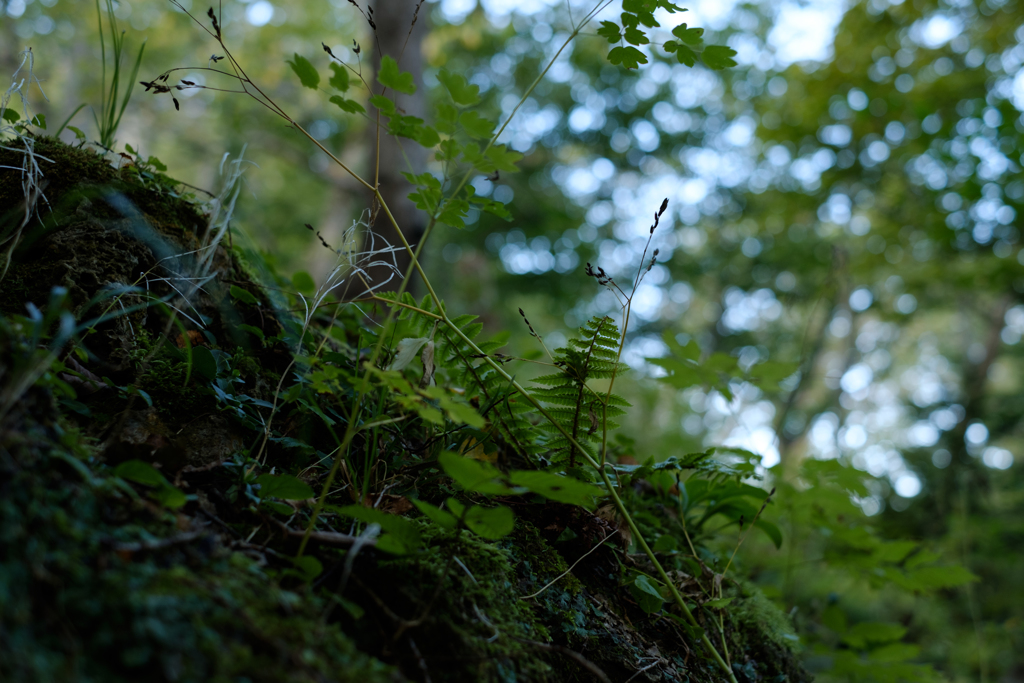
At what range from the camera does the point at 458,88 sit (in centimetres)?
117

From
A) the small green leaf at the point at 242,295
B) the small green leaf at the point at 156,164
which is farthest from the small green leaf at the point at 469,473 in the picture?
the small green leaf at the point at 156,164

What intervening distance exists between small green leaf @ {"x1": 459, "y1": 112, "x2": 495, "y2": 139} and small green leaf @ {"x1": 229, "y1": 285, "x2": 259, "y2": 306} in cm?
92

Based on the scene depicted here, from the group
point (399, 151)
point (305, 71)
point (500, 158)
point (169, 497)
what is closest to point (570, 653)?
point (169, 497)

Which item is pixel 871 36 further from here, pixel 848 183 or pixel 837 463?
pixel 837 463

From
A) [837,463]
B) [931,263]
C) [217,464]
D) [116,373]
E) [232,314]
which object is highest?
[931,263]

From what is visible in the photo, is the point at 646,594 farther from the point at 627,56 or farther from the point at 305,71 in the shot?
the point at 305,71

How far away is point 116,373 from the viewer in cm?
131

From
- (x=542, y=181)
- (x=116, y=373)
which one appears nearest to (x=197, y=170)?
Result: (x=542, y=181)

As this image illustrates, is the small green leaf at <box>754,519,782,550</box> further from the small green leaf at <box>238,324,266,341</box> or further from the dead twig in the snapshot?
the small green leaf at <box>238,324,266,341</box>

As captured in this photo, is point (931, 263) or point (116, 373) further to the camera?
point (931, 263)

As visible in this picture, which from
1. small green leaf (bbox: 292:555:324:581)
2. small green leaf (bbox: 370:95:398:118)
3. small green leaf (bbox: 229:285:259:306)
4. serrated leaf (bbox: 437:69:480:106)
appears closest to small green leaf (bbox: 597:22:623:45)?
serrated leaf (bbox: 437:69:480:106)

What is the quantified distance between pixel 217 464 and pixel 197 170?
2052cm

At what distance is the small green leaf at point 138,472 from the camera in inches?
34.6

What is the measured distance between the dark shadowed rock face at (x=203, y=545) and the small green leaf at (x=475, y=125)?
0.68 m
